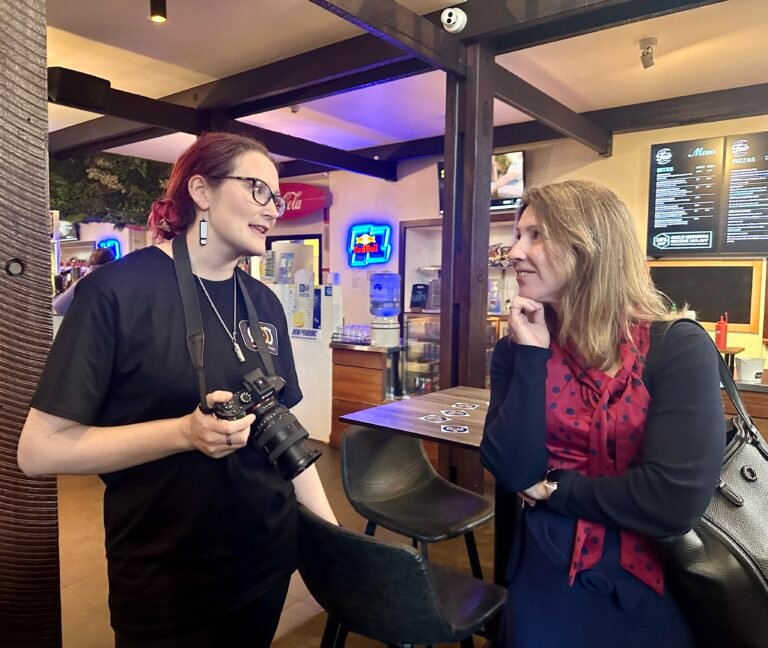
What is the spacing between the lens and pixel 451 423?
2.23 m

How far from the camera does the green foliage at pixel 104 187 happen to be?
21.3ft

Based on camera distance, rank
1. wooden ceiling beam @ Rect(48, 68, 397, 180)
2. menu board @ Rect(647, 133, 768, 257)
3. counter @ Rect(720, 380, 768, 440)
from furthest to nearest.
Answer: menu board @ Rect(647, 133, 768, 257) < wooden ceiling beam @ Rect(48, 68, 397, 180) < counter @ Rect(720, 380, 768, 440)

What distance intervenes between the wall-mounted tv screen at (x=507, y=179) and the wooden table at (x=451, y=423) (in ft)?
11.4

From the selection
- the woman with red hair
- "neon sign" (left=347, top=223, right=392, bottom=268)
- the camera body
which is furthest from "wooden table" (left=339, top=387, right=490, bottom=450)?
"neon sign" (left=347, top=223, right=392, bottom=268)

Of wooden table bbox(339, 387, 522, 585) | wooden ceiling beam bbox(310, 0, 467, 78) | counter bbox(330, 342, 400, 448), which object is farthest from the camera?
counter bbox(330, 342, 400, 448)

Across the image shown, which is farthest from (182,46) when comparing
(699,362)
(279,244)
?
(699,362)

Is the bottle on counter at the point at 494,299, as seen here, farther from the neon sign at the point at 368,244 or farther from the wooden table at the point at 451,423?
the wooden table at the point at 451,423

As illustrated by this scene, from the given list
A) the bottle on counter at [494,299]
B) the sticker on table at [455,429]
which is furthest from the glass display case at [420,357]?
the sticker on table at [455,429]

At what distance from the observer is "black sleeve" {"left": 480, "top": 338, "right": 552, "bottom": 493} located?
1163 millimetres

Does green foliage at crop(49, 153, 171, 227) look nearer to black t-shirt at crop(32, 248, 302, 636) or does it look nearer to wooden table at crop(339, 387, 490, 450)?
wooden table at crop(339, 387, 490, 450)

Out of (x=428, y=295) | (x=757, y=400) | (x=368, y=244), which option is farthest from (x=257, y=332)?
(x=368, y=244)

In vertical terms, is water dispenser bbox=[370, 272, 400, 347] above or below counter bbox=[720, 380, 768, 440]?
above

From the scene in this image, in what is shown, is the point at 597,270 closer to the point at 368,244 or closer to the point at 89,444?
the point at 89,444

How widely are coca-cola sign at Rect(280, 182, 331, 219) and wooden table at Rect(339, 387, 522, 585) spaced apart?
5.35m
